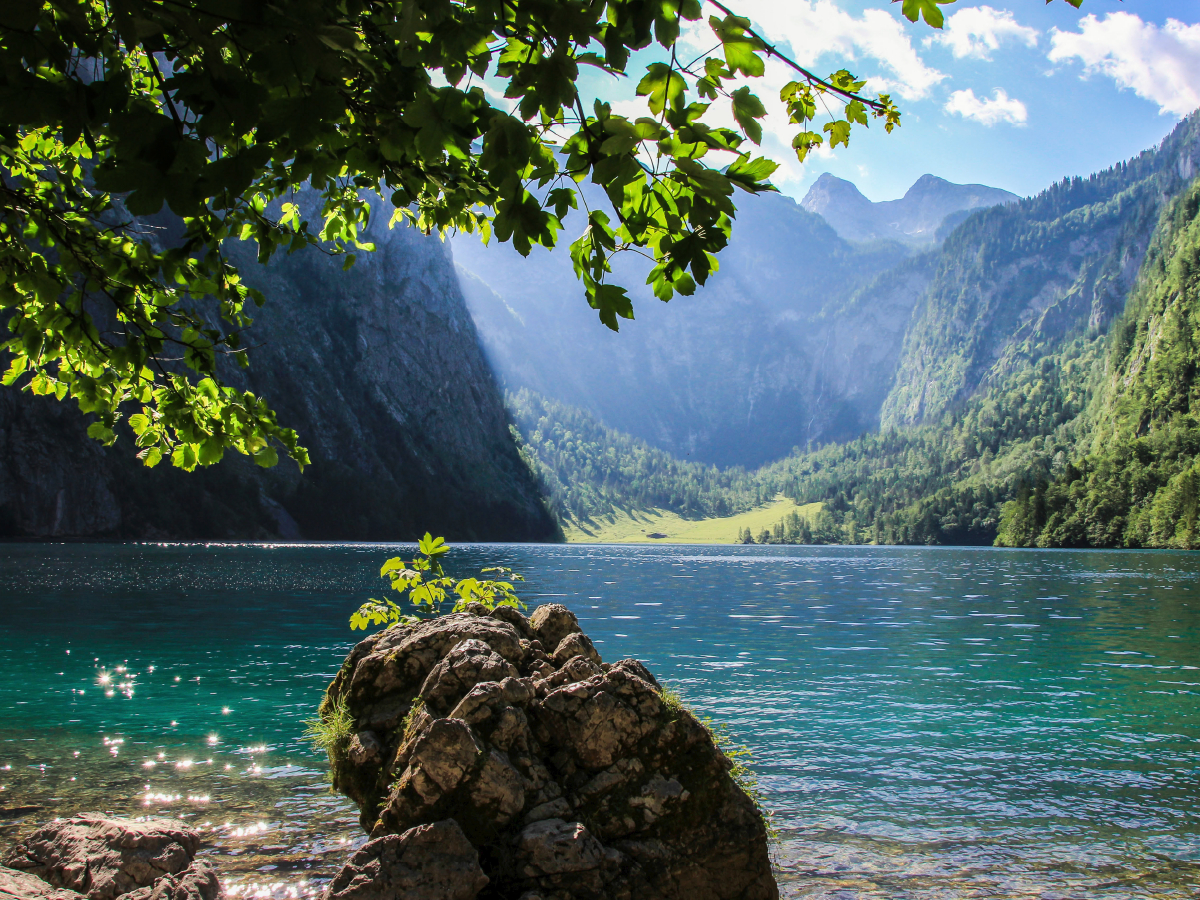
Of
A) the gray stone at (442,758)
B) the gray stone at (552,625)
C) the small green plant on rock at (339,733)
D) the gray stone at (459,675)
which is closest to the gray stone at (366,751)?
the small green plant on rock at (339,733)

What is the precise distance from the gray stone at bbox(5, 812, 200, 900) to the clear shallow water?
979mm

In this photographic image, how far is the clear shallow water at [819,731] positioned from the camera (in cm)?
919

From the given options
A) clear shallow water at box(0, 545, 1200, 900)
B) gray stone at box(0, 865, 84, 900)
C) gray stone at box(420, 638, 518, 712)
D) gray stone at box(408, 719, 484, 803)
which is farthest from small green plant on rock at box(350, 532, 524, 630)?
gray stone at box(0, 865, 84, 900)

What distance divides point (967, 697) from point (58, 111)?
2305 centimetres

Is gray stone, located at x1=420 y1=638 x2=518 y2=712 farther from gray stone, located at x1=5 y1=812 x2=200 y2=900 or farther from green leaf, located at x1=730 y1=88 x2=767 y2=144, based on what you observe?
green leaf, located at x1=730 y1=88 x2=767 y2=144

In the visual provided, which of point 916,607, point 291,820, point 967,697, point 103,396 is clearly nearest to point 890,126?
point 103,396

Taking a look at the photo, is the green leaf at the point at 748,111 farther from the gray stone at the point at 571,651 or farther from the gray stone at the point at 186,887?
the gray stone at the point at 186,887

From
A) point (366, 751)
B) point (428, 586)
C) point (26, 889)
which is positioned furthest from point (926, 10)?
point (366, 751)

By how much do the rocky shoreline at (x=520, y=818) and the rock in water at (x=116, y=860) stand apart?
2cm

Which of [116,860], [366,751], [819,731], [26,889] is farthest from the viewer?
[819,731]

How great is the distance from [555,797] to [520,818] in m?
0.39

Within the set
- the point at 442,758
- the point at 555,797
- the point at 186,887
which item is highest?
the point at 442,758

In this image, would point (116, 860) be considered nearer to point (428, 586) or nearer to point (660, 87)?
point (428, 586)

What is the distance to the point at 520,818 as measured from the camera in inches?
268
